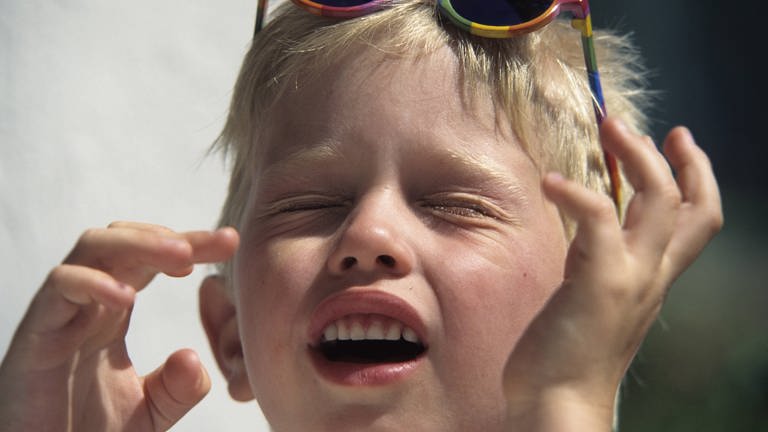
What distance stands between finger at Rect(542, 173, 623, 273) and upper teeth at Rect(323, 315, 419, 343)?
8.7 inches

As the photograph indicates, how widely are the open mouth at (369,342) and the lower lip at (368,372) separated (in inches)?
0.8

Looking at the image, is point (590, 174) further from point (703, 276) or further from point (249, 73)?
point (703, 276)

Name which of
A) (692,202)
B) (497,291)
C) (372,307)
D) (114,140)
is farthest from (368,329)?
(114,140)

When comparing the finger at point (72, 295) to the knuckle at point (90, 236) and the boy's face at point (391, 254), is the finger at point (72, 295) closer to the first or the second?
the knuckle at point (90, 236)

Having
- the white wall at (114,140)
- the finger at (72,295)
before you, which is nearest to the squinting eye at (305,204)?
the finger at (72,295)

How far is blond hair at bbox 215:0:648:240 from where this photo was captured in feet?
3.86

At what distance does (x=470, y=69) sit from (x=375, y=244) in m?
0.27

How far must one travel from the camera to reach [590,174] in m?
1.28

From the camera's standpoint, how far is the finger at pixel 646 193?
914mm

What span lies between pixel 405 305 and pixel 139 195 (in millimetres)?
918

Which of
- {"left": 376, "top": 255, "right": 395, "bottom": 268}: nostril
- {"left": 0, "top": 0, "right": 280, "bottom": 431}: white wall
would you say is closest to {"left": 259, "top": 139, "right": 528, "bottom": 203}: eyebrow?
{"left": 376, "top": 255, "right": 395, "bottom": 268}: nostril

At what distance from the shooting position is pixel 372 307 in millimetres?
1021

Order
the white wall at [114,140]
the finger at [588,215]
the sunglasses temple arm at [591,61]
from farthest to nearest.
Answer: the white wall at [114,140] → the sunglasses temple arm at [591,61] → the finger at [588,215]

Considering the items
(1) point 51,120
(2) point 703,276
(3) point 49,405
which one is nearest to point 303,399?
(3) point 49,405
